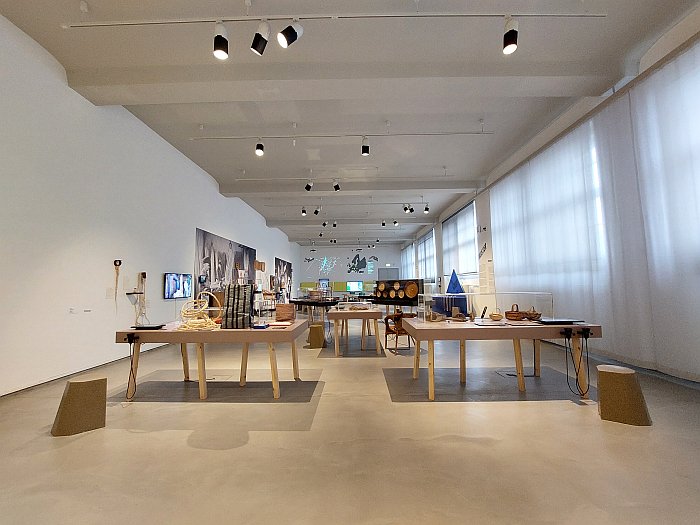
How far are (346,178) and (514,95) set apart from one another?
5111 mm

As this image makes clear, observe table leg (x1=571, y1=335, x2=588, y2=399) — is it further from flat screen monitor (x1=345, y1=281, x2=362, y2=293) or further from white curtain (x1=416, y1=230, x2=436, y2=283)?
flat screen monitor (x1=345, y1=281, x2=362, y2=293)

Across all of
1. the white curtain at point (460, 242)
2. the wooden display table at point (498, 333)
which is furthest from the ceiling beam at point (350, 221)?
the wooden display table at point (498, 333)

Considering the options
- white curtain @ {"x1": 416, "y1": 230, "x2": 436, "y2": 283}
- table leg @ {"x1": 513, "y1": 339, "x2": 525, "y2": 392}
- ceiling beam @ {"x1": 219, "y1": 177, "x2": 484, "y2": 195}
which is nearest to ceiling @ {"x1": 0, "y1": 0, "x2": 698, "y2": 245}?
ceiling beam @ {"x1": 219, "y1": 177, "x2": 484, "y2": 195}

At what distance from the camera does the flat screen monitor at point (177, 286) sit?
22.6 ft

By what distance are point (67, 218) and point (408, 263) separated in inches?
720

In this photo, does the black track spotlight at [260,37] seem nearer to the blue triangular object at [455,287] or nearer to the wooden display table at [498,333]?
the wooden display table at [498,333]

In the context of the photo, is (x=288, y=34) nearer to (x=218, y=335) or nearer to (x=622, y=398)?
(x=218, y=335)

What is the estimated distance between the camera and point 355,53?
428 cm

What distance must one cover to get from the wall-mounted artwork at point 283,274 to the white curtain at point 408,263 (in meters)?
6.95

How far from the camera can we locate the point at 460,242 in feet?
39.9

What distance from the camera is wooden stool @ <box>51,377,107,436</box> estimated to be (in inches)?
106

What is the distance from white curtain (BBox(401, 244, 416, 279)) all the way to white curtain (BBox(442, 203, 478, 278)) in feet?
19.2

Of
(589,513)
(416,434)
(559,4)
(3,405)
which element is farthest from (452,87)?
(3,405)

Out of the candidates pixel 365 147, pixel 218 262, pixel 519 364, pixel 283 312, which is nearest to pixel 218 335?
pixel 283 312
